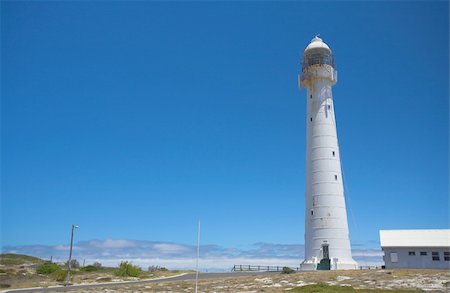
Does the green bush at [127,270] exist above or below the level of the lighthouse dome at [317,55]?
below

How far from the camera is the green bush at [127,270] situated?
45834 mm

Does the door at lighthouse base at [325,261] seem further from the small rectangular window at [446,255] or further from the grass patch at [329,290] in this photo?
the grass patch at [329,290]

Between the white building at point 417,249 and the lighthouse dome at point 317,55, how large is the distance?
21.7 meters

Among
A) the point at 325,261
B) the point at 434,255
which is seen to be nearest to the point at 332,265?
the point at 325,261

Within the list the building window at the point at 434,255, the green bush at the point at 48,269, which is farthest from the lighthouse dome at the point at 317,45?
the green bush at the point at 48,269

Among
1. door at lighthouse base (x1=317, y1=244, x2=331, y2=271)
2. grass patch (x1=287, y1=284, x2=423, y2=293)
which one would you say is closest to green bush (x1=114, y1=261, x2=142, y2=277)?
door at lighthouse base (x1=317, y1=244, x2=331, y2=271)

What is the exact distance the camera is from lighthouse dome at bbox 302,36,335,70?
50469mm

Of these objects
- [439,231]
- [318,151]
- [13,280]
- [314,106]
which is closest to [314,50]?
[314,106]

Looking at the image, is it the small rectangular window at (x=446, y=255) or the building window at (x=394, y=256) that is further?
the building window at (x=394, y=256)

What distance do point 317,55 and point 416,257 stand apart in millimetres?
25606

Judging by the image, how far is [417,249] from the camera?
4125cm

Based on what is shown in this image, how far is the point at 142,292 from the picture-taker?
2725 cm

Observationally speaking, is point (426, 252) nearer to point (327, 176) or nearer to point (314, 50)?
point (327, 176)

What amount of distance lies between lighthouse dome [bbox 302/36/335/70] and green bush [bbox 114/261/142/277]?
31519mm
